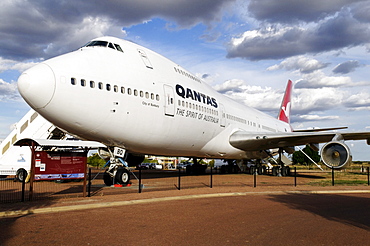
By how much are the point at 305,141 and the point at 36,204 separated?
59.3 ft

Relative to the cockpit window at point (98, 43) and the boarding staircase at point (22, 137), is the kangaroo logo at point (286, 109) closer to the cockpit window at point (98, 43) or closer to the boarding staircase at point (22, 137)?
the boarding staircase at point (22, 137)

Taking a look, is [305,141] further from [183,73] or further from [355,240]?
[355,240]

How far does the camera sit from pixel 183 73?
58.7ft

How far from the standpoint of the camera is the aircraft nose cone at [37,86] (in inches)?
412

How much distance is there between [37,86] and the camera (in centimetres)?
1047

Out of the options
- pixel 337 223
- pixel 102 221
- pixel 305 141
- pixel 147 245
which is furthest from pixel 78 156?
pixel 305 141

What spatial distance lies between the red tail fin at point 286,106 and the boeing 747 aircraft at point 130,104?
18.8m

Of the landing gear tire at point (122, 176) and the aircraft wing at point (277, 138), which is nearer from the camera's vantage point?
the landing gear tire at point (122, 176)

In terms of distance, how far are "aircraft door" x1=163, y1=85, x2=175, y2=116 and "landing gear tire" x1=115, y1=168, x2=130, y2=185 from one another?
3089 millimetres

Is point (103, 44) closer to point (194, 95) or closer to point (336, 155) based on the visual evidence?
point (194, 95)

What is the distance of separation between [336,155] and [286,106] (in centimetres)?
2430

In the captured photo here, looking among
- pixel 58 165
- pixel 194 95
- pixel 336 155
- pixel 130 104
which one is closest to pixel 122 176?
pixel 58 165

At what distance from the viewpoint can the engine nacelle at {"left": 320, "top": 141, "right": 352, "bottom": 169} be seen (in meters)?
16.9

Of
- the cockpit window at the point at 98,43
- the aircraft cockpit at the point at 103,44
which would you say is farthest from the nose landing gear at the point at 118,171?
the cockpit window at the point at 98,43
